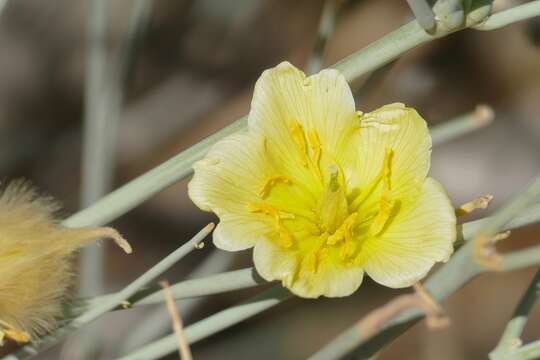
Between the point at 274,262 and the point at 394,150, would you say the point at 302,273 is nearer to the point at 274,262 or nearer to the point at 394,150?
the point at 274,262

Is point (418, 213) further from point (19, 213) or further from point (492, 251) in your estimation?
point (19, 213)

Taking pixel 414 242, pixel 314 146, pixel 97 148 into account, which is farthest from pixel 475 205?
pixel 97 148

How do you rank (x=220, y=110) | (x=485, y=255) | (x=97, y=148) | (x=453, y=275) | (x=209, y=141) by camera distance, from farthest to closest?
(x=220, y=110)
(x=97, y=148)
(x=209, y=141)
(x=453, y=275)
(x=485, y=255)

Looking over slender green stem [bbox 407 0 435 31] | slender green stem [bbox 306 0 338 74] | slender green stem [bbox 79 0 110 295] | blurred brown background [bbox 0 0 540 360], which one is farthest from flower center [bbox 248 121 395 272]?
blurred brown background [bbox 0 0 540 360]

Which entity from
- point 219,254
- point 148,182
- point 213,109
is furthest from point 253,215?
point 213,109

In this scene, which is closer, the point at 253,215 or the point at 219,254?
the point at 253,215

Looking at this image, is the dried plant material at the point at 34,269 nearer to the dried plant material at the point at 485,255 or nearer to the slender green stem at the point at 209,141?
the slender green stem at the point at 209,141

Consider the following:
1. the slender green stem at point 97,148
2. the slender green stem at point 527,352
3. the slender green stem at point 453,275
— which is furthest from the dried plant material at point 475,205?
the slender green stem at point 97,148
